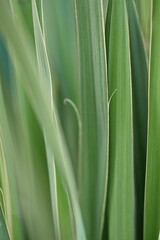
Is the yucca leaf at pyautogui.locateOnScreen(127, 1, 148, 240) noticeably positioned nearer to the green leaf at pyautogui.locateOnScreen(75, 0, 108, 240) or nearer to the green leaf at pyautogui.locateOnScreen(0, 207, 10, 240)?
the green leaf at pyautogui.locateOnScreen(75, 0, 108, 240)

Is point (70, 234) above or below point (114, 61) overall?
below

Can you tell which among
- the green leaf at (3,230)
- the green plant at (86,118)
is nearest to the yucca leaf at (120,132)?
the green plant at (86,118)

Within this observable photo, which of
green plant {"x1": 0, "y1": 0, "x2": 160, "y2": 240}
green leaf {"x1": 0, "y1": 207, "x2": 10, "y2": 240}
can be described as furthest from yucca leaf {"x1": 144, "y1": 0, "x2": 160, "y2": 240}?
green leaf {"x1": 0, "y1": 207, "x2": 10, "y2": 240}

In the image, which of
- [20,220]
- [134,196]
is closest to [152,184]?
[134,196]

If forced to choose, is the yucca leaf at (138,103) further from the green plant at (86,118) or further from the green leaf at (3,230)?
the green leaf at (3,230)

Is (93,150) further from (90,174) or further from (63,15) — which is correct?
(63,15)

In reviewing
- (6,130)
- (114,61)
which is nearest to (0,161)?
(6,130)
